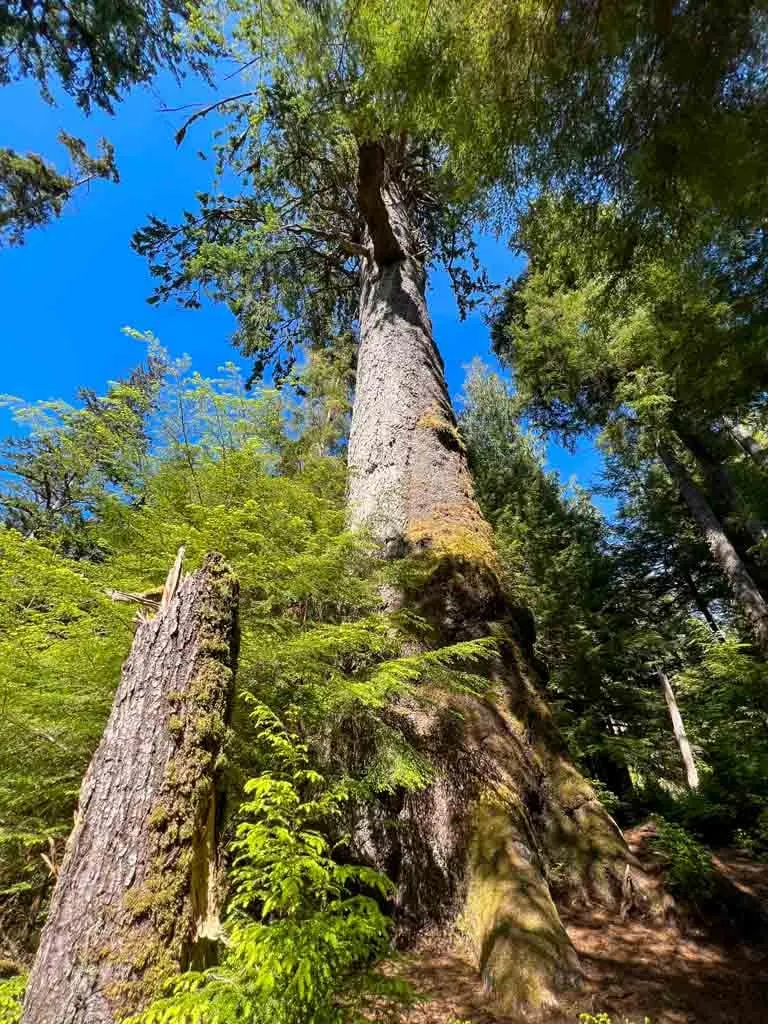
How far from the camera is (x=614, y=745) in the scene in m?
7.91

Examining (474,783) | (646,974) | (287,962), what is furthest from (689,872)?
(287,962)

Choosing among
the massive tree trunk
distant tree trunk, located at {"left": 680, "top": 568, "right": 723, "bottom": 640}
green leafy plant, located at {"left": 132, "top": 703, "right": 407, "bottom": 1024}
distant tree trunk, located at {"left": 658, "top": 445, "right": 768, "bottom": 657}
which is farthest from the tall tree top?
distant tree trunk, located at {"left": 680, "top": 568, "right": 723, "bottom": 640}

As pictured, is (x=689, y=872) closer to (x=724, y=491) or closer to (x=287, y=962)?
(x=287, y=962)

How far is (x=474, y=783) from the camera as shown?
273 centimetres

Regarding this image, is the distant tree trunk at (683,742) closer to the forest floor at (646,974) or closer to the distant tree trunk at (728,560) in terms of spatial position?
the distant tree trunk at (728,560)

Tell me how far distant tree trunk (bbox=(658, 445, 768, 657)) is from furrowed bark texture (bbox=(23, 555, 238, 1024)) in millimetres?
9992

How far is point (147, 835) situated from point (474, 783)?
1.69 meters

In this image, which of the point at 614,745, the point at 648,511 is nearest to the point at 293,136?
the point at 614,745

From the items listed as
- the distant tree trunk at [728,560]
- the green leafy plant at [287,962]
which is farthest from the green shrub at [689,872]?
the distant tree trunk at [728,560]

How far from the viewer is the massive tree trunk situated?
2213 mm

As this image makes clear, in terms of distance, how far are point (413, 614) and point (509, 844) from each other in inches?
54.1

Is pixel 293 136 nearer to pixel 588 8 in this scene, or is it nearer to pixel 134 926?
pixel 588 8

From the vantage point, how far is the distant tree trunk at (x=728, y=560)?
9.04 m

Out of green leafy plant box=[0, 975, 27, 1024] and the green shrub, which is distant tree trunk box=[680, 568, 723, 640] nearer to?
the green shrub
